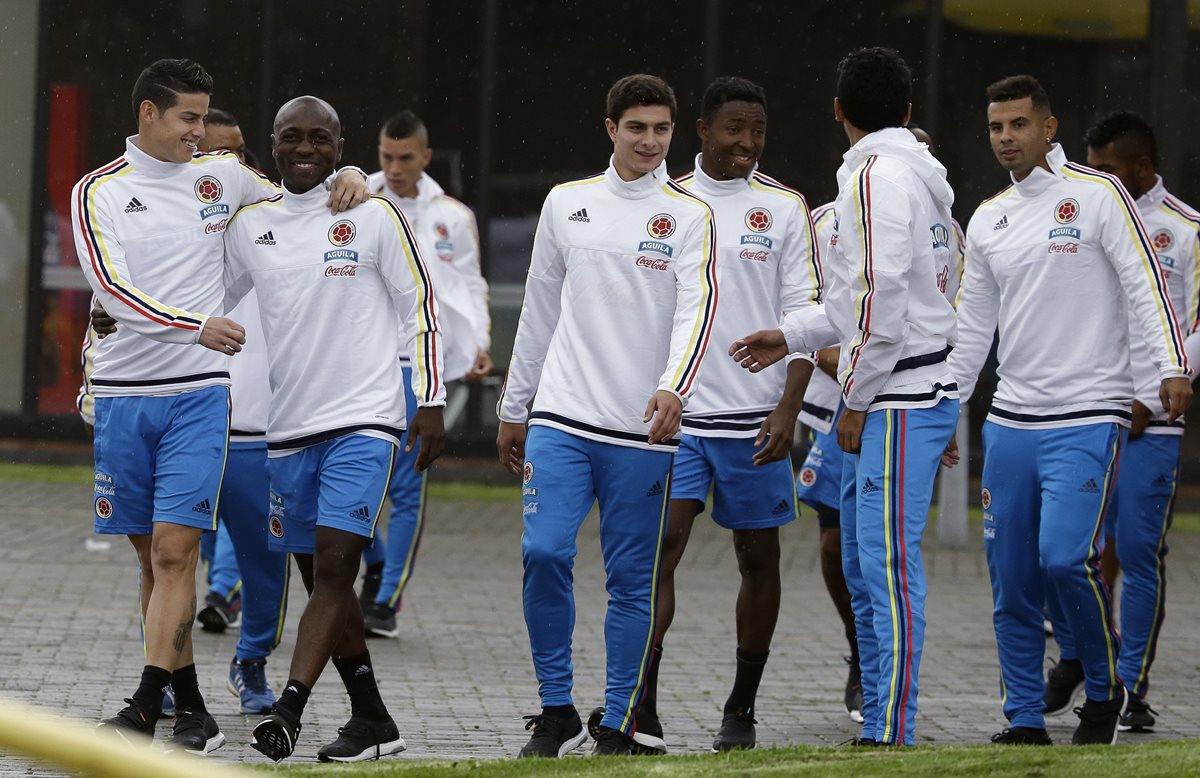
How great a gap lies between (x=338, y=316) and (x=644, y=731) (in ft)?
5.97

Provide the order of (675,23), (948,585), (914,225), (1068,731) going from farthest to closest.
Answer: (675,23) < (948,585) < (1068,731) < (914,225)

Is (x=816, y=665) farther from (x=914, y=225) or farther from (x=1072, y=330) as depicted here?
(x=914, y=225)

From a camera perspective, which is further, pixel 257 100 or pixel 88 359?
→ pixel 257 100

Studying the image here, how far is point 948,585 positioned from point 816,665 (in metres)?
3.24

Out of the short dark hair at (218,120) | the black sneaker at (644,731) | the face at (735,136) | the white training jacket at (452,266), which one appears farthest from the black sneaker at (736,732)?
the white training jacket at (452,266)

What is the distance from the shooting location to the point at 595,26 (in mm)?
16266

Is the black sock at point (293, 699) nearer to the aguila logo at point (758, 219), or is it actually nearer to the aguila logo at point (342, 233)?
the aguila logo at point (342, 233)

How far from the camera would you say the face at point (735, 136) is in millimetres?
7152

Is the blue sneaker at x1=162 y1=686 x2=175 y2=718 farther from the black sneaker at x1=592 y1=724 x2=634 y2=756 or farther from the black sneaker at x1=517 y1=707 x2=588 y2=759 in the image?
the black sneaker at x1=592 y1=724 x2=634 y2=756

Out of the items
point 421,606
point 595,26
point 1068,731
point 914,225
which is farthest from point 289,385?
point 595,26

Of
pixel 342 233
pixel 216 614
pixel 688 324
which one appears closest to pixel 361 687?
pixel 342 233

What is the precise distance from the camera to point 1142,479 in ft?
24.7

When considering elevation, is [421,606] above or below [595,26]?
below

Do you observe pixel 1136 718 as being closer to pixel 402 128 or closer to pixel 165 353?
pixel 165 353
